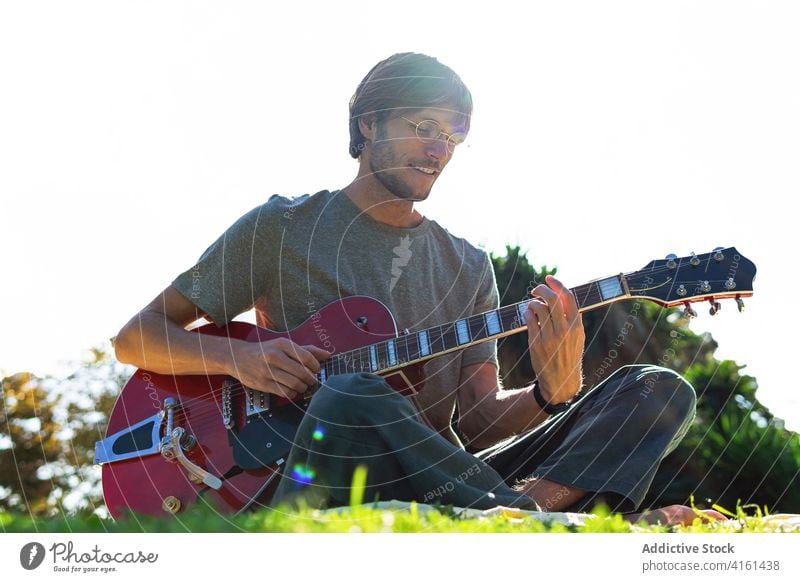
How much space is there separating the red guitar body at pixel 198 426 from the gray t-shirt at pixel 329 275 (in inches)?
3.1

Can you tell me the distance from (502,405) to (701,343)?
2.76 feet

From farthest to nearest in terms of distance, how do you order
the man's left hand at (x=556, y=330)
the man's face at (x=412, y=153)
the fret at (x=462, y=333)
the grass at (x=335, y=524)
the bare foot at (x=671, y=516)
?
1. the man's face at (x=412, y=153)
2. the fret at (x=462, y=333)
3. the man's left hand at (x=556, y=330)
4. the bare foot at (x=671, y=516)
5. the grass at (x=335, y=524)

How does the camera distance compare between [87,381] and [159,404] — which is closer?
[159,404]

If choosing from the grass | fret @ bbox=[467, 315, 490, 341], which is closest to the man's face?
fret @ bbox=[467, 315, 490, 341]

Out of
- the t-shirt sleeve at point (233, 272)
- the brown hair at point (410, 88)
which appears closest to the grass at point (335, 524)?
the t-shirt sleeve at point (233, 272)

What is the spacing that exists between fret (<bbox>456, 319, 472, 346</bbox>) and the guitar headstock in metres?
0.35

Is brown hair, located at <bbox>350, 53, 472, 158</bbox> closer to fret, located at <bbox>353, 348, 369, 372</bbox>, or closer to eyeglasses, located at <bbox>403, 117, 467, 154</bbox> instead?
eyeglasses, located at <bbox>403, 117, 467, 154</bbox>

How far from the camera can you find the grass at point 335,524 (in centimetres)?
108

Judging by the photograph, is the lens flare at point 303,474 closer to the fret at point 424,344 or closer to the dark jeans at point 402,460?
the dark jeans at point 402,460

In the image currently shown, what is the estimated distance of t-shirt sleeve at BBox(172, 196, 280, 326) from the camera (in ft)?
6.44
